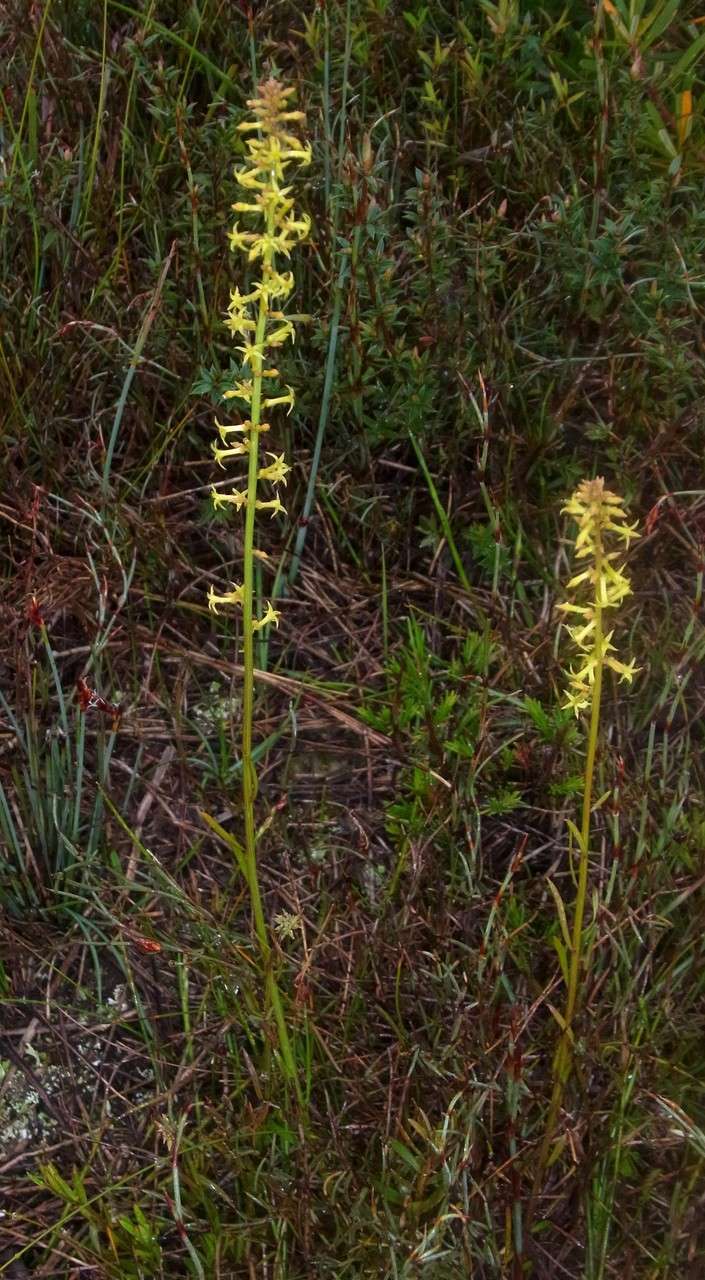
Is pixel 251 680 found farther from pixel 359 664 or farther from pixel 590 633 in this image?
pixel 359 664

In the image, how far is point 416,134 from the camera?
274 cm

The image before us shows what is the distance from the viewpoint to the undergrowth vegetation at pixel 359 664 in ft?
6.03

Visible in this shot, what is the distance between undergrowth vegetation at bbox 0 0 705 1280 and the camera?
1.84 meters

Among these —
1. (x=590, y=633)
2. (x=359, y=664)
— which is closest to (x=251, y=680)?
(x=590, y=633)

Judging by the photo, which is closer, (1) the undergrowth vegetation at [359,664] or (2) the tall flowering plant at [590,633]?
(2) the tall flowering plant at [590,633]

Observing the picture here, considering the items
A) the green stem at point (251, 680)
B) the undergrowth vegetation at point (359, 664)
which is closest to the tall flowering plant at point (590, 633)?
the undergrowth vegetation at point (359, 664)

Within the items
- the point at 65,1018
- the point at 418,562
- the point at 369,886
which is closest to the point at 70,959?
the point at 65,1018

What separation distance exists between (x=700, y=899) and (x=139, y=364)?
1.50m

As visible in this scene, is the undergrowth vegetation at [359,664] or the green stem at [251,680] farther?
the undergrowth vegetation at [359,664]

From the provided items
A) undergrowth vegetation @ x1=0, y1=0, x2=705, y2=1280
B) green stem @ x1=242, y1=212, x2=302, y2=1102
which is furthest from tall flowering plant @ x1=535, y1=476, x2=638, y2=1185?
green stem @ x1=242, y1=212, x2=302, y2=1102

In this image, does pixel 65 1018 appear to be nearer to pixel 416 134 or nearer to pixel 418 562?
pixel 418 562

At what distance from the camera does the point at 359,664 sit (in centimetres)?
247

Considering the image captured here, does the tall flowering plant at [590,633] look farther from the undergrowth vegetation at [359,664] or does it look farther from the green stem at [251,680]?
Result: the green stem at [251,680]

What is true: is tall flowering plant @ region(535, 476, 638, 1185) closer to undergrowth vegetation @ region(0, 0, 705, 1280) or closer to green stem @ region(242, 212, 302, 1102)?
undergrowth vegetation @ region(0, 0, 705, 1280)
